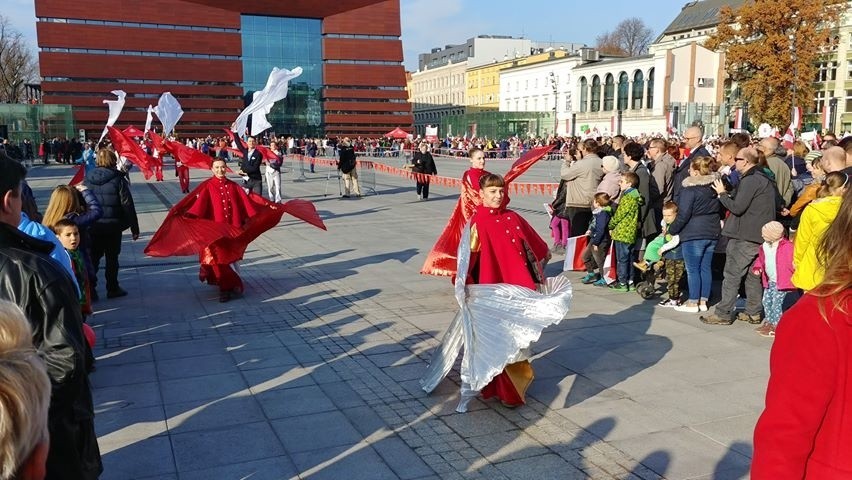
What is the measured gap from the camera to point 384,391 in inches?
221

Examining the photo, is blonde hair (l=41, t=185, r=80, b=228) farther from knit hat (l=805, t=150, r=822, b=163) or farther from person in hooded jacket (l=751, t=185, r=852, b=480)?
knit hat (l=805, t=150, r=822, b=163)

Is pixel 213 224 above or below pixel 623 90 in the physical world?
below

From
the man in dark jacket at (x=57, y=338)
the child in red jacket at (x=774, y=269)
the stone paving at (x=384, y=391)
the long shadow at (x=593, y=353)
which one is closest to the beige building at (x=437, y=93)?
the stone paving at (x=384, y=391)

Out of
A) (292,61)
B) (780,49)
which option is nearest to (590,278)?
(780,49)

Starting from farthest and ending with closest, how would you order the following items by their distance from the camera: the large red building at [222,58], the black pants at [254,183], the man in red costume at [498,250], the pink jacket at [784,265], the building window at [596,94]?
1. the building window at [596,94]
2. the large red building at [222,58]
3. the black pants at [254,183]
4. the pink jacket at [784,265]
5. the man in red costume at [498,250]

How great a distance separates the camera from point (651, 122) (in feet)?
226

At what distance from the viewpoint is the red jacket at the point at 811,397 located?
175cm

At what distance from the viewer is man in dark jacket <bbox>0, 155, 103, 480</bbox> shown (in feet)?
8.13

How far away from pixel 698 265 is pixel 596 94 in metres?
74.2

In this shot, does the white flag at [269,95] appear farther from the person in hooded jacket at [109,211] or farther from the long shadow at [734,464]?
the long shadow at [734,464]

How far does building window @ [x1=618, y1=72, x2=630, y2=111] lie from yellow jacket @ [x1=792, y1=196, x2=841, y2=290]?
7158 centimetres

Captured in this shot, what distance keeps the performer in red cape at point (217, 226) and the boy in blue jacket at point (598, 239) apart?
12.9 feet

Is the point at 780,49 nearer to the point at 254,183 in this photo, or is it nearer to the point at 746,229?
the point at 254,183

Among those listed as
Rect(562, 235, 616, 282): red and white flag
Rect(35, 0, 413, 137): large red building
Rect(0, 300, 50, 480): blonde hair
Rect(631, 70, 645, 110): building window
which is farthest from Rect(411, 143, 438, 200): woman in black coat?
Rect(35, 0, 413, 137): large red building
